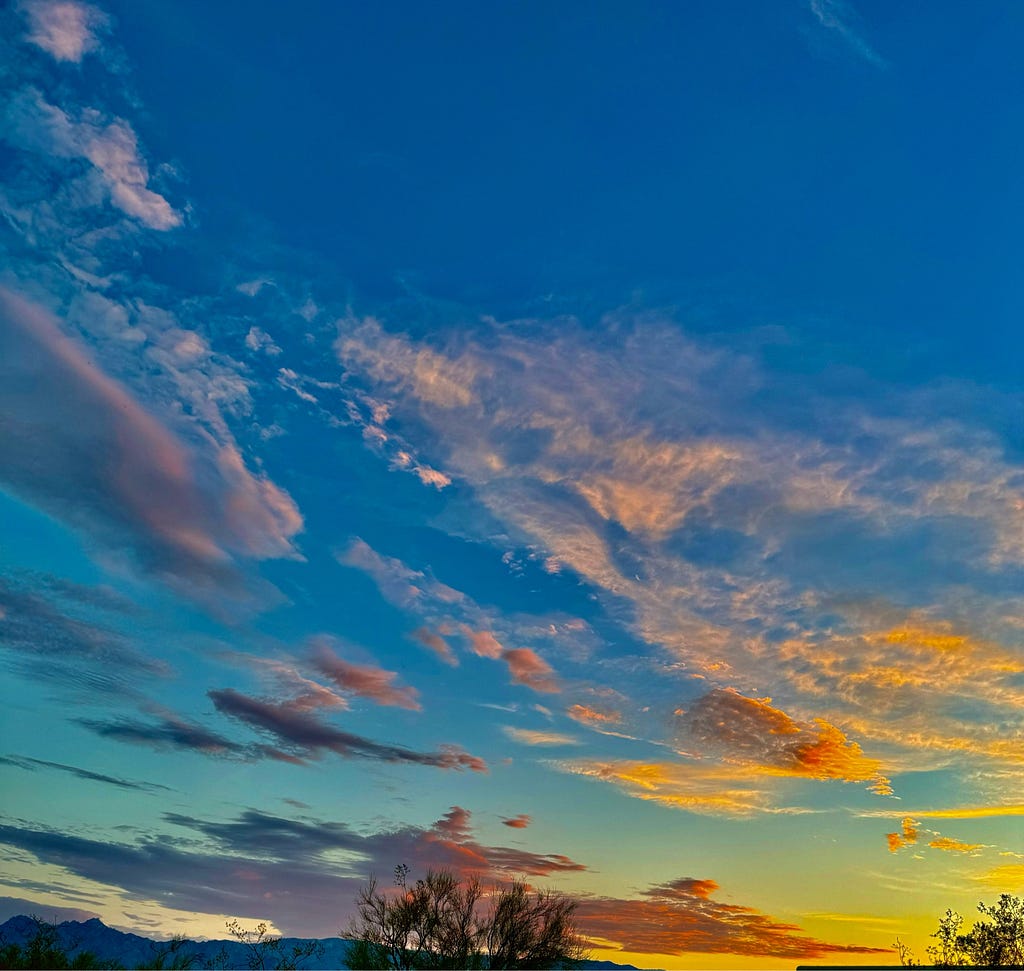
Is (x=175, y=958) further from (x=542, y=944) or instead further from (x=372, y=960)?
(x=542, y=944)

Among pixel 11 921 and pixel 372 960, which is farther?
pixel 372 960

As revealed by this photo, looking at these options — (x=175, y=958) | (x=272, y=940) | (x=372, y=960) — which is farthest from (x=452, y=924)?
(x=175, y=958)

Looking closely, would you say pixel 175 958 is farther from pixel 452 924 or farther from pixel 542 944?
pixel 542 944

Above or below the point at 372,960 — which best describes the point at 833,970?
above

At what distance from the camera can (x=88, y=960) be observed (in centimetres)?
3238

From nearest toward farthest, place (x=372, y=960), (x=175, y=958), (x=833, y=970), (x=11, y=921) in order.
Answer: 1. (x=833, y=970)
2. (x=175, y=958)
3. (x=11, y=921)
4. (x=372, y=960)

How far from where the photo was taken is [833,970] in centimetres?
2097

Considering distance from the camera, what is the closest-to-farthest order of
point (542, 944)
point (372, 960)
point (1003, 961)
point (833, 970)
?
point (833, 970) < point (1003, 961) < point (372, 960) < point (542, 944)

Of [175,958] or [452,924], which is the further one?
[452,924]

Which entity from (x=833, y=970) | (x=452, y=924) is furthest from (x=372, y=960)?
(x=833, y=970)

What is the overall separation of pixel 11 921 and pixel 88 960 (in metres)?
5.14

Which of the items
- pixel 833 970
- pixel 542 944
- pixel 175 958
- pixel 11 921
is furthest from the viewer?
pixel 542 944

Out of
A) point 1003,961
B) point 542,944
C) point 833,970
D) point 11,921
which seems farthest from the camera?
point 542,944

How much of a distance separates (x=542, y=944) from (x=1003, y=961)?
2294 cm
